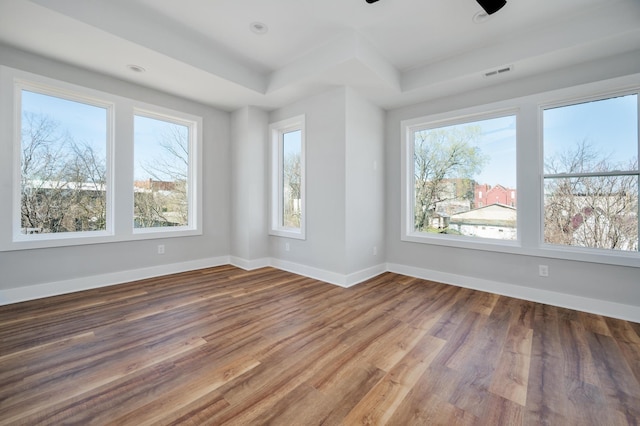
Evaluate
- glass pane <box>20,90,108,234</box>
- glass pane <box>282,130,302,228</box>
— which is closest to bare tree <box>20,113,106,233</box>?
glass pane <box>20,90,108,234</box>

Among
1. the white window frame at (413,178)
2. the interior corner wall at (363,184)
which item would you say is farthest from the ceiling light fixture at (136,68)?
the white window frame at (413,178)

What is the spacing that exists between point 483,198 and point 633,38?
77.2 inches

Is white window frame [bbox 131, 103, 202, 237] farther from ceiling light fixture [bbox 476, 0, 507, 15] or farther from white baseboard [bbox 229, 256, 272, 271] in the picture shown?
ceiling light fixture [bbox 476, 0, 507, 15]

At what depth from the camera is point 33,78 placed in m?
2.95

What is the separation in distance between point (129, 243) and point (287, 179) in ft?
8.13

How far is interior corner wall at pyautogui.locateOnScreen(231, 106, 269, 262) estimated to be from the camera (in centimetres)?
445

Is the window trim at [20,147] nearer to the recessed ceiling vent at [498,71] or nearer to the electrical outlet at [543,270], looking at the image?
the recessed ceiling vent at [498,71]

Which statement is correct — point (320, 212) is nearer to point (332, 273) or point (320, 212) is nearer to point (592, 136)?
point (332, 273)

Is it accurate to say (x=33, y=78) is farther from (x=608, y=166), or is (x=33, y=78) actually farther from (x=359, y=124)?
(x=608, y=166)

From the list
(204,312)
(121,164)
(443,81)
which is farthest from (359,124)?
(121,164)

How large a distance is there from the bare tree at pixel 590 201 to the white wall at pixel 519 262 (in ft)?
0.70

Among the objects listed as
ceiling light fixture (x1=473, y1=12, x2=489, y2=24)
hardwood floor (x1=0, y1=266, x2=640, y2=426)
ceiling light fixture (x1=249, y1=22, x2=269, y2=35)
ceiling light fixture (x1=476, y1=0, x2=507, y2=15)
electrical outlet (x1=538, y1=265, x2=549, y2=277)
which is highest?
ceiling light fixture (x1=249, y1=22, x2=269, y2=35)

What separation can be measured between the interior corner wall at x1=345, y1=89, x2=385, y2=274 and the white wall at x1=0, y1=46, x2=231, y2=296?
7.78ft

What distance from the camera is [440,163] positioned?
401 centimetres
